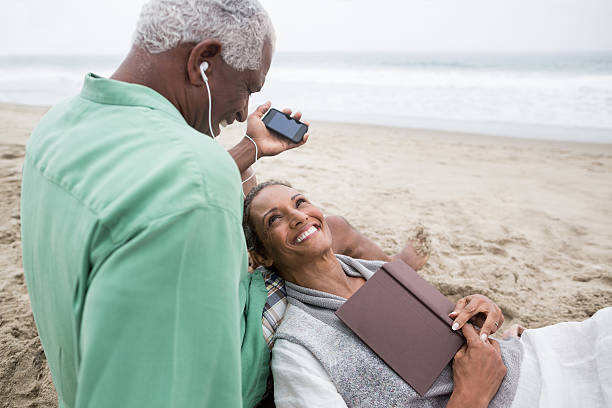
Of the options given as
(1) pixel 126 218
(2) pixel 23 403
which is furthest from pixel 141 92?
(2) pixel 23 403

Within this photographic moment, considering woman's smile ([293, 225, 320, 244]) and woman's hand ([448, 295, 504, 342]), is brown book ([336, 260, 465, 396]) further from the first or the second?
woman's smile ([293, 225, 320, 244])

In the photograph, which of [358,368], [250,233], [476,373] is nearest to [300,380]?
[358,368]

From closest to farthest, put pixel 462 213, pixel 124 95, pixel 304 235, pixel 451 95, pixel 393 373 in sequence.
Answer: pixel 124 95 < pixel 393 373 < pixel 304 235 < pixel 462 213 < pixel 451 95

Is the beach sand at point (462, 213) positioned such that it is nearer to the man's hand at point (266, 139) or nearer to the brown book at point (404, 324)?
the brown book at point (404, 324)

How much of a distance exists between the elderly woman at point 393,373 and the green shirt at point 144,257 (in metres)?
0.68

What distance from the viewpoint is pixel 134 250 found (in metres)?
0.70

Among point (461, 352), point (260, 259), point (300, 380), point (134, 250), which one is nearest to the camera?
point (134, 250)

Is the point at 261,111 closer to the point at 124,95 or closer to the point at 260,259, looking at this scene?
the point at 260,259

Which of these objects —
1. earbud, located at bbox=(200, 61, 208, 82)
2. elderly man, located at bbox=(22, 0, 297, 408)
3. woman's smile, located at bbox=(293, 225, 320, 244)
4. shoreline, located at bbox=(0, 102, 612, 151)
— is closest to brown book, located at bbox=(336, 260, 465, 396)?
woman's smile, located at bbox=(293, 225, 320, 244)

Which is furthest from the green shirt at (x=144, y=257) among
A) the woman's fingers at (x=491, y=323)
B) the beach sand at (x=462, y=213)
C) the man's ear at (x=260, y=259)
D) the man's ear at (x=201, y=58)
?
the beach sand at (x=462, y=213)

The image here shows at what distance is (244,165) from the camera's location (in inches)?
72.5

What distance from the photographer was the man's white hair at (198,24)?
1.11 metres

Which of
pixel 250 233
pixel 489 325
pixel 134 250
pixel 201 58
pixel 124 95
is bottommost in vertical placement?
pixel 250 233

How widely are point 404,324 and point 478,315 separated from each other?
403mm
